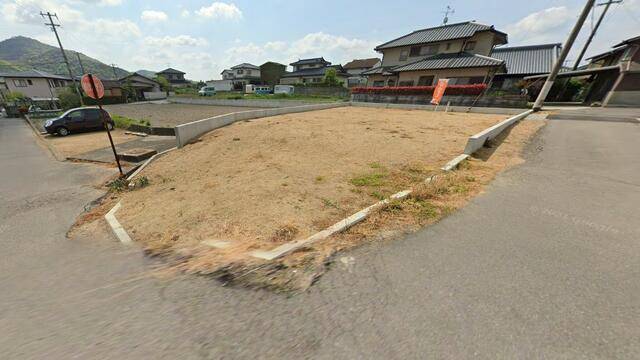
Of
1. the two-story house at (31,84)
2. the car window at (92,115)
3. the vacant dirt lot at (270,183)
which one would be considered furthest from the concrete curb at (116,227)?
the two-story house at (31,84)

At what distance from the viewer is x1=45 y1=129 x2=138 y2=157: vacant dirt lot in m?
10.1

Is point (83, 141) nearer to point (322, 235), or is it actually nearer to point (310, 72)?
point (322, 235)

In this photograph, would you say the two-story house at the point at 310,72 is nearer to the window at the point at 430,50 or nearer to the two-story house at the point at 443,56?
the two-story house at the point at 443,56

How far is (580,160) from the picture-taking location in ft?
20.0

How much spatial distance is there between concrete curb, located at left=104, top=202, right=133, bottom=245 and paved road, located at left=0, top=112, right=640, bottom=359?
147 millimetres

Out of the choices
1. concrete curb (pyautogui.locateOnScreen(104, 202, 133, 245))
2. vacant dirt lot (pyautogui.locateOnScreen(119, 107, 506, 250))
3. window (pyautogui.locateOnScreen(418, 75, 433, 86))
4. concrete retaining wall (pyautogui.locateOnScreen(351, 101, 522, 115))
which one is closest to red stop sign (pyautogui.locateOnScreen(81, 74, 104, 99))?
vacant dirt lot (pyautogui.locateOnScreen(119, 107, 506, 250))

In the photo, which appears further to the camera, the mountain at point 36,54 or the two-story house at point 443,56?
the mountain at point 36,54

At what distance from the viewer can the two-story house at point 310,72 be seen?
47581 millimetres

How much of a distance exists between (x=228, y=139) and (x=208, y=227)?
6.64 meters

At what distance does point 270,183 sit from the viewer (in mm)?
5082

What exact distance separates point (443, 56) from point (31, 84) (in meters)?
60.5

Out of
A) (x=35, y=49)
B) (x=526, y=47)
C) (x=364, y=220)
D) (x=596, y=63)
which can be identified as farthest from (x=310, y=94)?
(x=35, y=49)

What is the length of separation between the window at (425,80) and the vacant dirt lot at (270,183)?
1481 centimetres

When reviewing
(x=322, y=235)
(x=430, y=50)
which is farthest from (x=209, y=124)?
(x=430, y=50)
